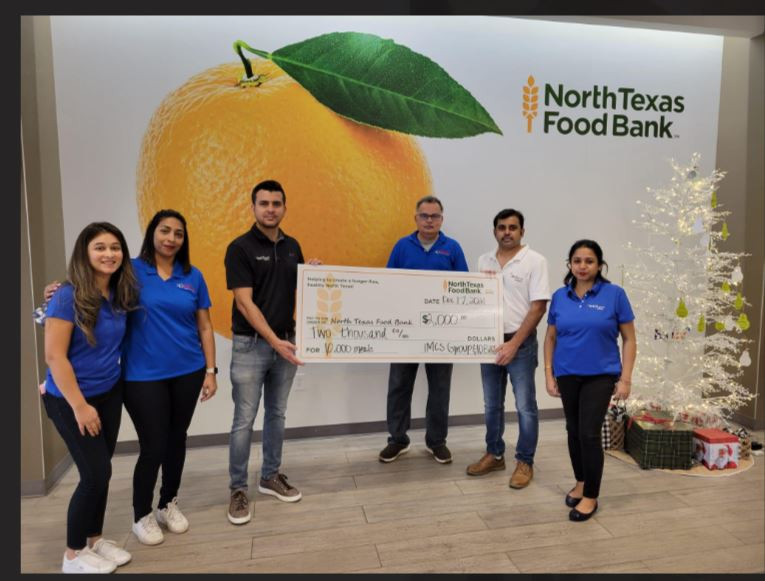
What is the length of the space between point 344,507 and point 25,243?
2.30 metres

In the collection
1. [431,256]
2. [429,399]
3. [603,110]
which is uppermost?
[603,110]

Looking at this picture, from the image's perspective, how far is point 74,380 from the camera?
5.88 feet

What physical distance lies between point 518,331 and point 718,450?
63.7 inches

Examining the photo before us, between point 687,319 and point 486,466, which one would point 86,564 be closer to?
point 486,466

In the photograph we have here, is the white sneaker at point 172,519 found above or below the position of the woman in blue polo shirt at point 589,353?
below

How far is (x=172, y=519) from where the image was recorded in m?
2.35

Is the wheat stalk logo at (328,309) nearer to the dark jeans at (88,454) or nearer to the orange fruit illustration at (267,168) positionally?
the orange fruit illustration at (267,168)

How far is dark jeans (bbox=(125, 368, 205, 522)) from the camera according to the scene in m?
2.06

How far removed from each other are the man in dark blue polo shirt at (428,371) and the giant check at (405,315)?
0.19 meters

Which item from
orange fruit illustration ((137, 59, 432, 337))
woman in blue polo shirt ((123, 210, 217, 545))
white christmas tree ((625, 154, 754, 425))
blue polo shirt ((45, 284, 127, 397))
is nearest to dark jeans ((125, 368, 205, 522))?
woman in blue polo shirt ((123, 210, 217, 545))

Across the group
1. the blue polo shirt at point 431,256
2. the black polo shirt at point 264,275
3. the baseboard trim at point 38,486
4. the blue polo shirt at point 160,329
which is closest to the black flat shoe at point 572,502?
the blue polo shirt at point 431,256

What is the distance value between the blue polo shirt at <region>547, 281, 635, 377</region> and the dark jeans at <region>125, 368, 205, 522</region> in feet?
5.98

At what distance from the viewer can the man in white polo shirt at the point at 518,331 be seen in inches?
107

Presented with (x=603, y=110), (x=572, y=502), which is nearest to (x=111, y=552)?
(x=572, y=502)
